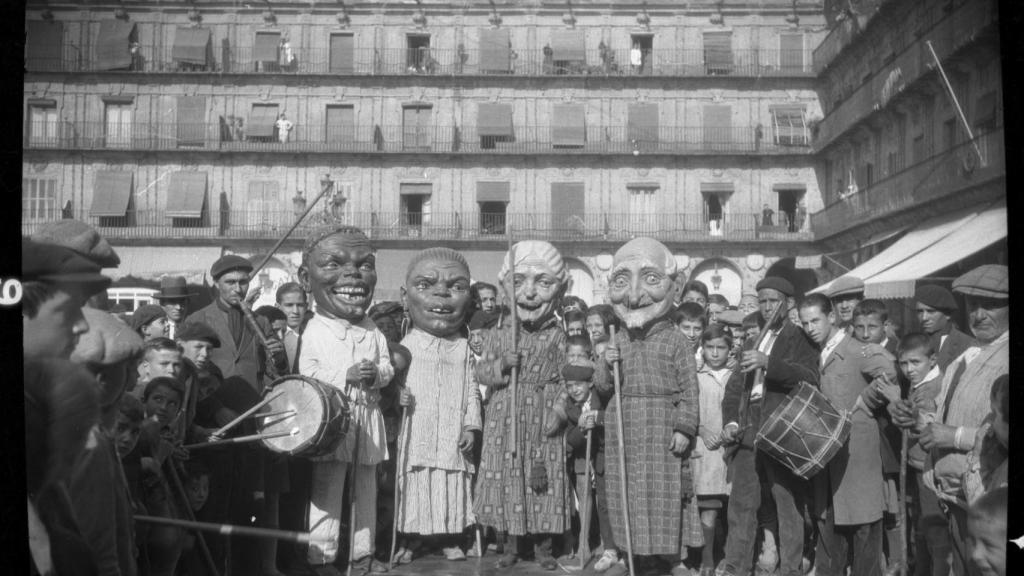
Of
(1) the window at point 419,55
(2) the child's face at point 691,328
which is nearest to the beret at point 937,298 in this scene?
(2) the child's face at point 691,328

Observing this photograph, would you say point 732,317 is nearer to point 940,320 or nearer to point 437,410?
point 940,320

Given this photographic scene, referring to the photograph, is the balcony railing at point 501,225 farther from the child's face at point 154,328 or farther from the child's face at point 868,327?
the child's face at point 868,327

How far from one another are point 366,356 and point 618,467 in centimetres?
161

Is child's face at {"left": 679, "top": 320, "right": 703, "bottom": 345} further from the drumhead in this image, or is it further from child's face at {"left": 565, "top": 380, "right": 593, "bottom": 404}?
the drumhead

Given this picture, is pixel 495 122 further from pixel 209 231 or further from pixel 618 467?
pixel 618 467

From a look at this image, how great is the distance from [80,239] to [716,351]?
4.57 metres

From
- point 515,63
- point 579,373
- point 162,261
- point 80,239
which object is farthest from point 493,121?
point 579,373

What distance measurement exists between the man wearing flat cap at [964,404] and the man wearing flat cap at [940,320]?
5.97 ft

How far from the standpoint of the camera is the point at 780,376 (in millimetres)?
5566

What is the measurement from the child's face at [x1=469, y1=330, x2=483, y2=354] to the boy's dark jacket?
0.74m

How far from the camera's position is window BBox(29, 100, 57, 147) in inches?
106

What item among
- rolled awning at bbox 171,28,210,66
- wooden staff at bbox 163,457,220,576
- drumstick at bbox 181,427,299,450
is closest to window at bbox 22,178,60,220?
rolled awning at bbox 171,28,210,66

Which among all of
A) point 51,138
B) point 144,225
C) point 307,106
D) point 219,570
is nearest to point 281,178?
point 307,106

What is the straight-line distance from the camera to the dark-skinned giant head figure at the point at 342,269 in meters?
5.75
